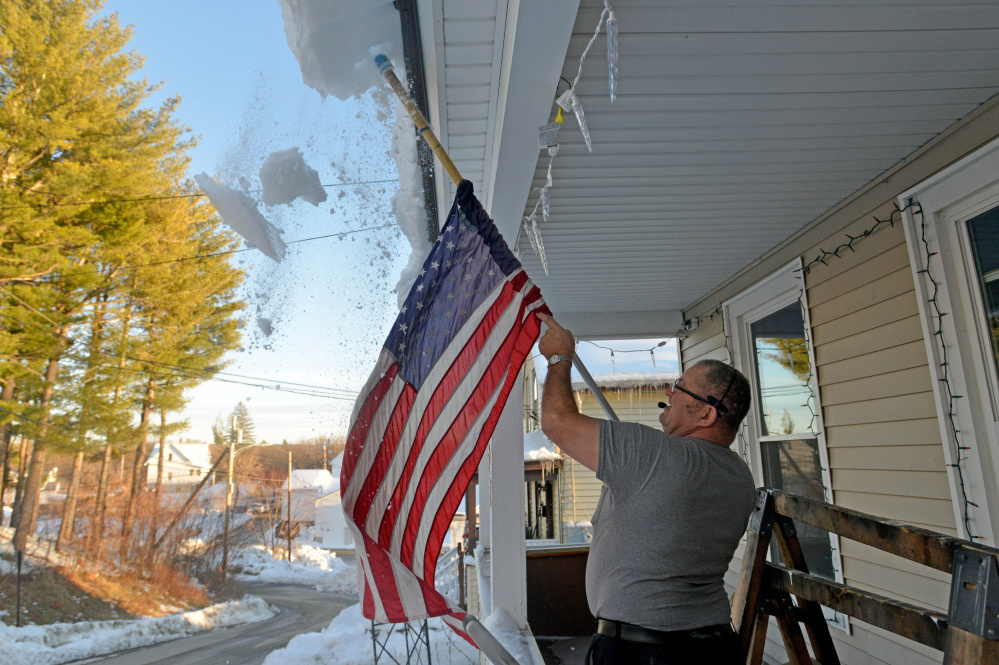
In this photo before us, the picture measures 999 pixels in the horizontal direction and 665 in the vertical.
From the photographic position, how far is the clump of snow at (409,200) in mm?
3193

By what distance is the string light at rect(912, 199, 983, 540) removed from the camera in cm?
253

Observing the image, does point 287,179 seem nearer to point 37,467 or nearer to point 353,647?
point 353,647

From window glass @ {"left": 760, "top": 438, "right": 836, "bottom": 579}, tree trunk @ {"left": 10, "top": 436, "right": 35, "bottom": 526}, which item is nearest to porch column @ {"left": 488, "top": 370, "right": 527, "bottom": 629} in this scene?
window glass @ {"left": 760, "top": 438, "right": 836, "bottom": 579}

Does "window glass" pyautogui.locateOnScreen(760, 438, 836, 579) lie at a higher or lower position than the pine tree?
lower

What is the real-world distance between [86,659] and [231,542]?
306 centimetres

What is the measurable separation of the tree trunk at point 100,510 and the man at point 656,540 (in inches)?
509

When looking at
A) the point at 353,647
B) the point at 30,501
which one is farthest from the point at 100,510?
the point at 353,647

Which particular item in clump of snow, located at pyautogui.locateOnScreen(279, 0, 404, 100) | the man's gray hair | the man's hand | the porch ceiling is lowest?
the man's gray hair

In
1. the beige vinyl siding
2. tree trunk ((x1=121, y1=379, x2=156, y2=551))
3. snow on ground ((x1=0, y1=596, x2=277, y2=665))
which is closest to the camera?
the beige vinyl siding

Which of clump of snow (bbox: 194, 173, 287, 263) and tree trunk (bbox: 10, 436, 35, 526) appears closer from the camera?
clump of snow (bbox: 194, 173, 287, 263)

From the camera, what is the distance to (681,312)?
19.3 ft

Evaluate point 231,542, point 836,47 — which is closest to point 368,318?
point 231,542

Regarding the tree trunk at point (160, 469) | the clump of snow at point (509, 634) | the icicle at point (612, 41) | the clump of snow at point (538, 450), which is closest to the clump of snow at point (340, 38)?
the icicle at point (612, 41)

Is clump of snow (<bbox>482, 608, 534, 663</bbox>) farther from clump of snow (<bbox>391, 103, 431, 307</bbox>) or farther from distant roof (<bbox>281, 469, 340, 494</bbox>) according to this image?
distant roof (<bbox>281, 469, 340, 494</bbox>)
